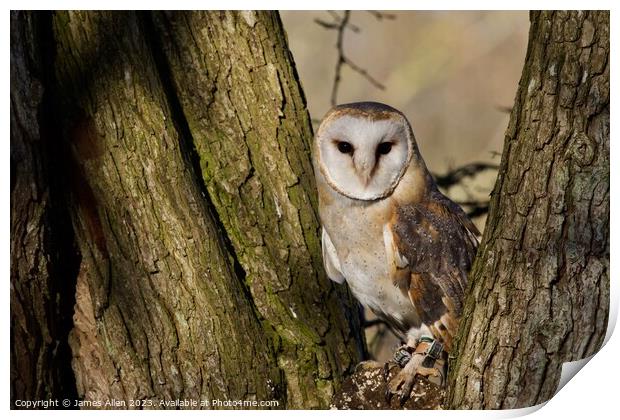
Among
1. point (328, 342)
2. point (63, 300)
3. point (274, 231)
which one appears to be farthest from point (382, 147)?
point (63, 300)

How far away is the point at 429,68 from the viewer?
97.1 inches

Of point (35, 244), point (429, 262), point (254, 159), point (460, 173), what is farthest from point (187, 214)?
point (460, 173)

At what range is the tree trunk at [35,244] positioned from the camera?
2240 millimetres

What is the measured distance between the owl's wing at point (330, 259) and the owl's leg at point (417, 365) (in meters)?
0.30

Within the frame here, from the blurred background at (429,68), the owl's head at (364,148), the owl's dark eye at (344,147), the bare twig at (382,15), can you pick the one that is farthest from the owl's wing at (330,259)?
the bare twig at (382,15)

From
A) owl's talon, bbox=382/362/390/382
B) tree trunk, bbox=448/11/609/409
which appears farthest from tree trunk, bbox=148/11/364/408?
tree trunk, bbox=448/11/609/409

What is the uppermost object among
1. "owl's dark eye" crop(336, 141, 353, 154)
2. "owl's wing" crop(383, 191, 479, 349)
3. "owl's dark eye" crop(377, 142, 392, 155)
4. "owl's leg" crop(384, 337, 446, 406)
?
"owl's dark eye" crop(336, 141, 353, 154)

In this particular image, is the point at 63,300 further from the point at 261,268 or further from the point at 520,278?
the point at 520,278

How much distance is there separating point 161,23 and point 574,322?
1427 mm

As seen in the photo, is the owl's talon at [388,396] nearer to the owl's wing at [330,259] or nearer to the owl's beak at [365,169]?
the owl's wing at [330,259]

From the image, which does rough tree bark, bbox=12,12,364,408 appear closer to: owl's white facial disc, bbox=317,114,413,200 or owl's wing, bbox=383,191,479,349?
owl's white facial disc, bbox=317,114,413,200

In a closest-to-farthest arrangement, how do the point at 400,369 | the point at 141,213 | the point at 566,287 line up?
the point at 566,287, the point at 141,213, the point at 400,369

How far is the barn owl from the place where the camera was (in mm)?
2443

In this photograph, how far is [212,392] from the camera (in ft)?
7.79
